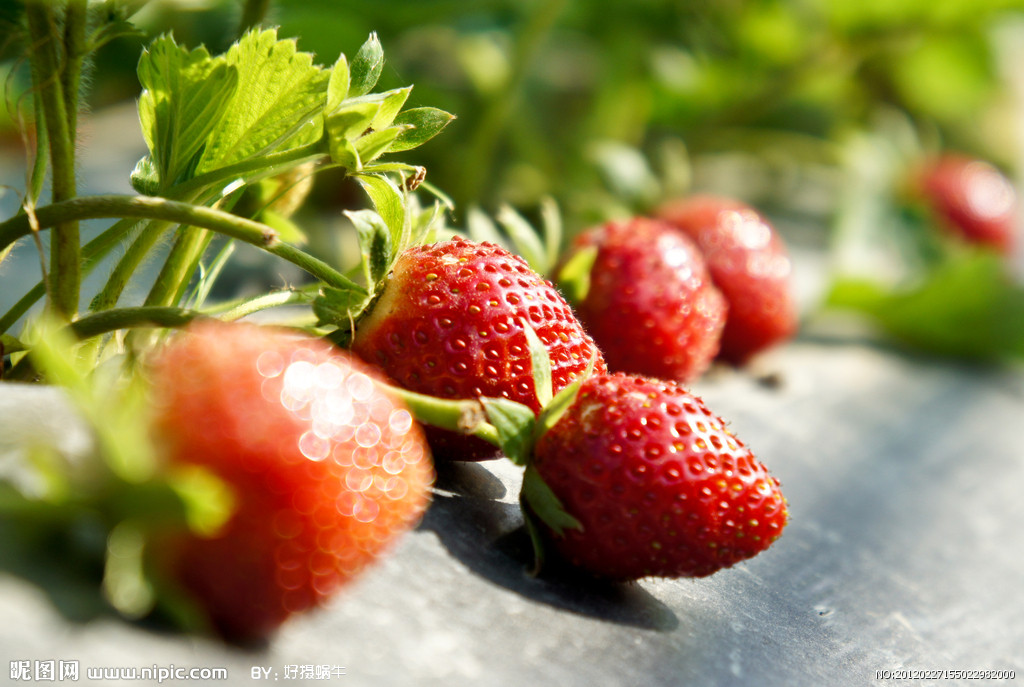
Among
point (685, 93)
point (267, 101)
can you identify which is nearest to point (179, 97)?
point (267, 101)

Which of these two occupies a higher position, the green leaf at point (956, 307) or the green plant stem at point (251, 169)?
the green plant stem at point (251, 169)

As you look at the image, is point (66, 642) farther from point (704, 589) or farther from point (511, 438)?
point (704, 589)

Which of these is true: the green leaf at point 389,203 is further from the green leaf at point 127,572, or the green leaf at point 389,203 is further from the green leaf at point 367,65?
the green leaf at point 127,572

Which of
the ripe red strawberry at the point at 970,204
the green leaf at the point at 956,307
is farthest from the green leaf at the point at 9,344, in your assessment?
the ripe red strawberry at the point at 970,204

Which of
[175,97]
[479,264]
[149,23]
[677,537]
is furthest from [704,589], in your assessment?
[149,23]

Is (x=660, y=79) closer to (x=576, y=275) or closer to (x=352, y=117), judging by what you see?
(x=576, y=275)

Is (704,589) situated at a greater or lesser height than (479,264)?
lesser
